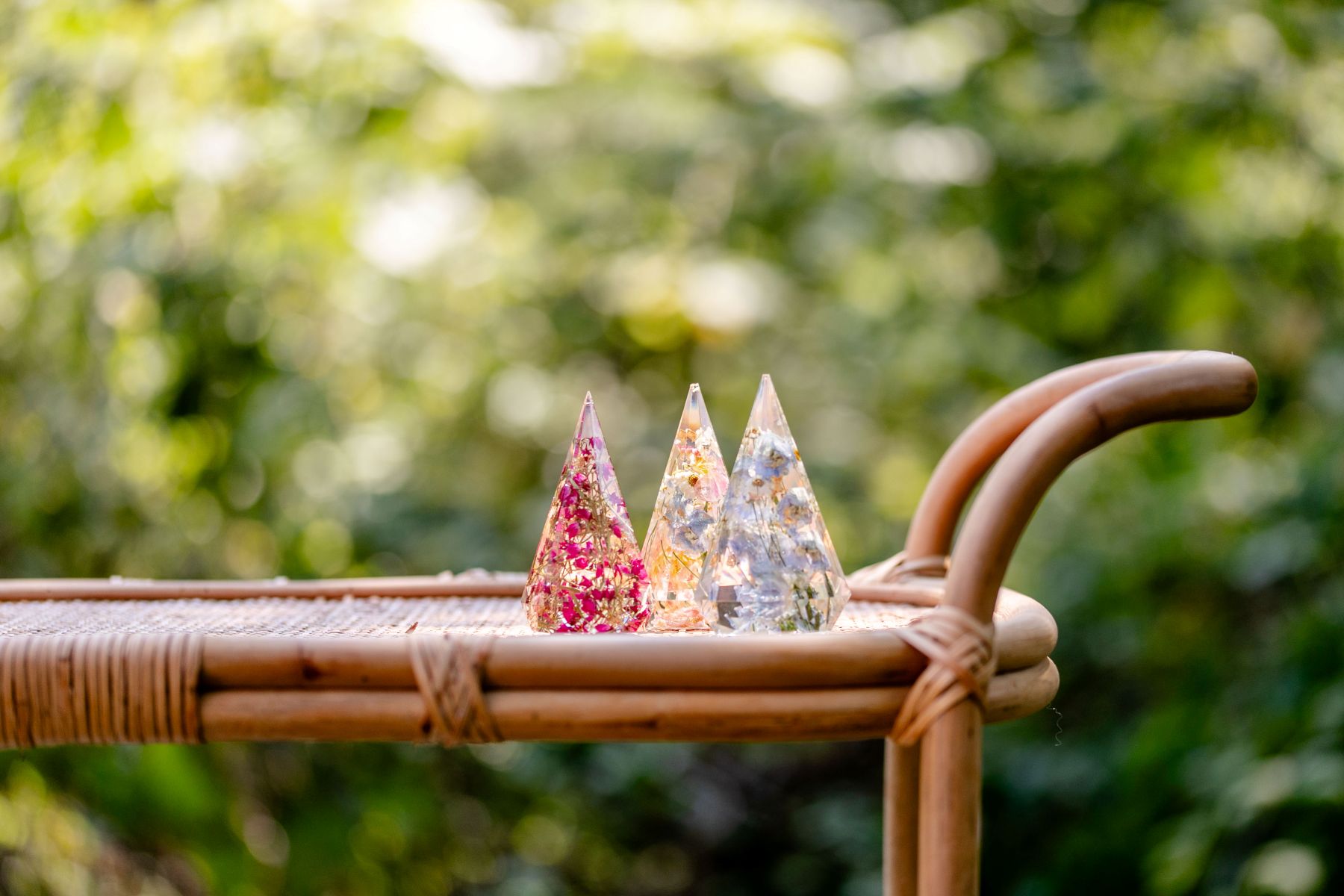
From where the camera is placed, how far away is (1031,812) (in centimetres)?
127

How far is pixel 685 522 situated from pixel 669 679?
0.13 m

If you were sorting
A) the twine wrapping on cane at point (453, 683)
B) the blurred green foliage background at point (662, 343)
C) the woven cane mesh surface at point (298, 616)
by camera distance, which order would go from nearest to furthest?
the twine wrapping on cane at point (453, 683)
the woven cane mesh surface at point (298, 616)
the blurred green foliage background at point (662, 343)

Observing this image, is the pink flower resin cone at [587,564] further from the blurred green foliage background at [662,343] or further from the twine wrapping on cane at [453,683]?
the blurred green foliage background at [662,343]

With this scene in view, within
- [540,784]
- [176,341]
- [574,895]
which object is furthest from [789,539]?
[574,895]

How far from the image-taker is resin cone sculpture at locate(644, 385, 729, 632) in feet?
1.50

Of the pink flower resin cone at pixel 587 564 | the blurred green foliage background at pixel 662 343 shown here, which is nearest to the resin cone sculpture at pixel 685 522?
the pink flower resin cone at pixel 587 564

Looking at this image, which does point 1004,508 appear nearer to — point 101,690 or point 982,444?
point 982,444

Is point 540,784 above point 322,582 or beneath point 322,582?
beneath

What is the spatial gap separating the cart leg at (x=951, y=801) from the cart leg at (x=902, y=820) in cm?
15

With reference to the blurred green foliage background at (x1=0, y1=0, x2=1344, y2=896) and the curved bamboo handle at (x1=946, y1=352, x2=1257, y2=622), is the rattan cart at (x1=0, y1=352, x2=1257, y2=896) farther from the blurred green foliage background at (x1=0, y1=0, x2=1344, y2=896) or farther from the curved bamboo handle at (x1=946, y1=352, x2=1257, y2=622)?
the blurred green foliage background at (x1=0, y1=0, x2=1344, y2=896)

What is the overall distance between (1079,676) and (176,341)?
1144 mm

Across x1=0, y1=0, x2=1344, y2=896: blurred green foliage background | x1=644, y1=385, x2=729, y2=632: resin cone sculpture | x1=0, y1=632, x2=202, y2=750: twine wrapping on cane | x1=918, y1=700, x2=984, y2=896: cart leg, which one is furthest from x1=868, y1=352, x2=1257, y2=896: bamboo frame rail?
x1=0, y1=0, x2=1344, y2=896: blurred green foliage background

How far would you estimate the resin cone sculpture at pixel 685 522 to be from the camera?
46 cm

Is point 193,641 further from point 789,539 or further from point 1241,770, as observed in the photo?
point 1241,770
